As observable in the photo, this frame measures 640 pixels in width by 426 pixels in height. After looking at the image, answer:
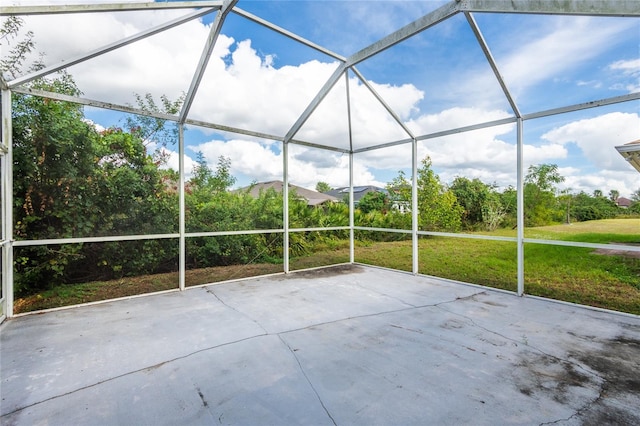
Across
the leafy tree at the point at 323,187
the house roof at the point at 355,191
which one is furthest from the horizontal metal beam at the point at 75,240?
the house roof at the point at 355,191

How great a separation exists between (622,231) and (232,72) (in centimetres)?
634

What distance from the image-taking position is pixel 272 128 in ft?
18.9

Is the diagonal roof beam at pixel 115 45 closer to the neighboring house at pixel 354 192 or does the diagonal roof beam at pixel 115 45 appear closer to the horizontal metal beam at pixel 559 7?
the horizontal metal beam at pixel 559 7

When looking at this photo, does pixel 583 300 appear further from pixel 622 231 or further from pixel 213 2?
pixel 213 2

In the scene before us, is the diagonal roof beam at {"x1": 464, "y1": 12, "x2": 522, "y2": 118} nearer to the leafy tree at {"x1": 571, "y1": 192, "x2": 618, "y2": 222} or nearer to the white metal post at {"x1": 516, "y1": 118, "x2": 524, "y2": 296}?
the white metal post at {"x1": 516, "y1": 118, "x2": 524, "y2": 296}

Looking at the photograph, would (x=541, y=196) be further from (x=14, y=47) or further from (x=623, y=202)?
(x=14, y=47)

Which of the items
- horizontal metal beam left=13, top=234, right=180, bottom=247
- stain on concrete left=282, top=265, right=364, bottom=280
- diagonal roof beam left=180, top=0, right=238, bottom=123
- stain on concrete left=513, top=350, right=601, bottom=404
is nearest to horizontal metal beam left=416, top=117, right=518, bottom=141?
stain on concrete left=282, top=265, right=364, bottom=280

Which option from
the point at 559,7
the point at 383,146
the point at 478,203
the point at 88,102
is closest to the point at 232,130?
the point at 88,102

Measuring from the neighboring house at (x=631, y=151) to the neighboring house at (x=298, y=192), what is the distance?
5.33m

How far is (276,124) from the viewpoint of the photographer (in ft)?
18.5

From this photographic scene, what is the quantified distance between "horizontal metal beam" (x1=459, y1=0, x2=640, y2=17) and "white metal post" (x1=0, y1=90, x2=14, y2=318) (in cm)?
542

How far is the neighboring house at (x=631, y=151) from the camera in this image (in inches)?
145

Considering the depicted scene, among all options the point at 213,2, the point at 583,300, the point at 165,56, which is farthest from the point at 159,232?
the point at 583,300

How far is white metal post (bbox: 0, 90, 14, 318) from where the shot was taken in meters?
3.56
